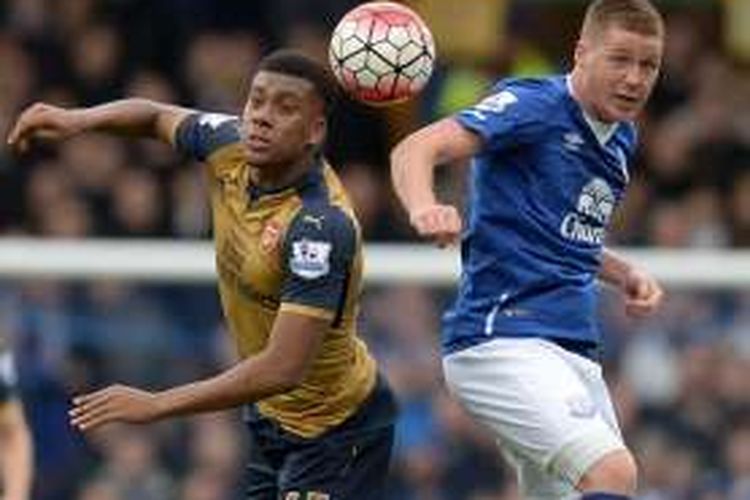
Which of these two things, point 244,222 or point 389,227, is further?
point 389,227

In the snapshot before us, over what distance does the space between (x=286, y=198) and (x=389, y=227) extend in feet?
20.1

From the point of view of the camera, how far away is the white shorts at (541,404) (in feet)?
27.9

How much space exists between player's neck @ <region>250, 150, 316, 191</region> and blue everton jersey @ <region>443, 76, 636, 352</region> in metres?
0.51

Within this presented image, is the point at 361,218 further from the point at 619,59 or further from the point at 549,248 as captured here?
the point at 619,59

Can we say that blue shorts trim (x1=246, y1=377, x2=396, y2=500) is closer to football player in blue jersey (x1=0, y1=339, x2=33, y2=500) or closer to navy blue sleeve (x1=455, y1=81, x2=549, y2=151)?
navy blue sleeve (x1=455, y1=81, x2=549, y2=151)

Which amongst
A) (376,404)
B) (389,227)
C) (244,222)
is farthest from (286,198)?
(389,227)

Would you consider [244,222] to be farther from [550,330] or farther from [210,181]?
[550,330]

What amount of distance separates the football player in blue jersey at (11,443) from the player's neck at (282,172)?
1.68m

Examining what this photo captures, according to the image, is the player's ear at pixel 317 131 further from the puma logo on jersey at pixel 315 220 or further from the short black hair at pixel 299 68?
the puma logo on jersey at pixel 315 220

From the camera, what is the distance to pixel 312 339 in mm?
8500

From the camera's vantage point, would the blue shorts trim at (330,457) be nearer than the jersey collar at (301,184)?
No

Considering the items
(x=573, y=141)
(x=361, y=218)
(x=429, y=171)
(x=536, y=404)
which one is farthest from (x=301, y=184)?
(x=361, y=218)

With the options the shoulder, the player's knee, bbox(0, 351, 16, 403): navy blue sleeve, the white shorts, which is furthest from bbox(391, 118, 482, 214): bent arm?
bbox(0, 351, 16, 403): navy blue sleeve

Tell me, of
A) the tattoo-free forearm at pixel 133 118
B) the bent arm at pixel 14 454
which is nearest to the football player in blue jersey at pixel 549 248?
the tattoo-free forearm at pixel 133 118
